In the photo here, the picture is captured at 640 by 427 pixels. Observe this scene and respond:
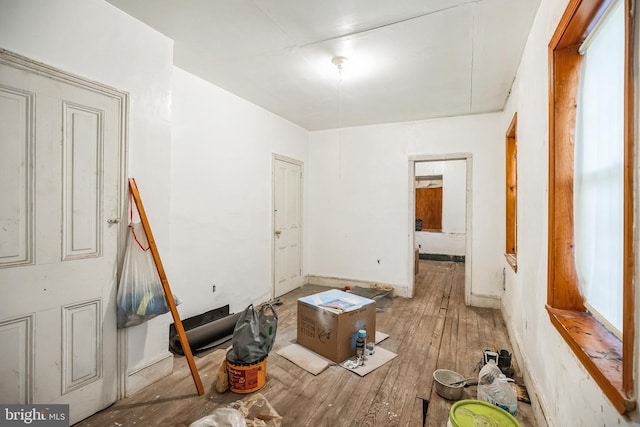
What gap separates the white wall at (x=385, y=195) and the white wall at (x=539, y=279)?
126 centimetres

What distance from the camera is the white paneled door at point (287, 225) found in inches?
177

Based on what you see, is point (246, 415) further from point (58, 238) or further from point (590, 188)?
point (590, 188)

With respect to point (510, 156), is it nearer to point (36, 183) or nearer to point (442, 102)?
point (442, 102)

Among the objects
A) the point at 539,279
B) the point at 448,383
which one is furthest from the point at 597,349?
the point at 448,383

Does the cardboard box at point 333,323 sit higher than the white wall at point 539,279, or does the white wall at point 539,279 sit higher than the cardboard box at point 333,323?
the white wall at point 539,279

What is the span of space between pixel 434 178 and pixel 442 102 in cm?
524

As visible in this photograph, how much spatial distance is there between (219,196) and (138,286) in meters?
1.59

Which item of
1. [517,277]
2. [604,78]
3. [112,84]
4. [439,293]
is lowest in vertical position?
[439,293]

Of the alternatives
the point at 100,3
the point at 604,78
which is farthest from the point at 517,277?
the point at 100,3

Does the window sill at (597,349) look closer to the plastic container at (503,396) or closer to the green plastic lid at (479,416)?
the green plastic lid at (479,416)

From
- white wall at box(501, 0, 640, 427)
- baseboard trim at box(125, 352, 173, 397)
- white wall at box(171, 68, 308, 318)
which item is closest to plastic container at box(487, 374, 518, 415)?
white wall at box(501, 0, 640, 427)

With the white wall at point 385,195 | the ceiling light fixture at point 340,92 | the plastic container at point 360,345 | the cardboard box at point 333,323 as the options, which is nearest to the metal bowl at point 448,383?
the plastic container at point 360,345

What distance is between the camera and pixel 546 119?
1.82 meters

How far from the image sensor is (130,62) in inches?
84.7
